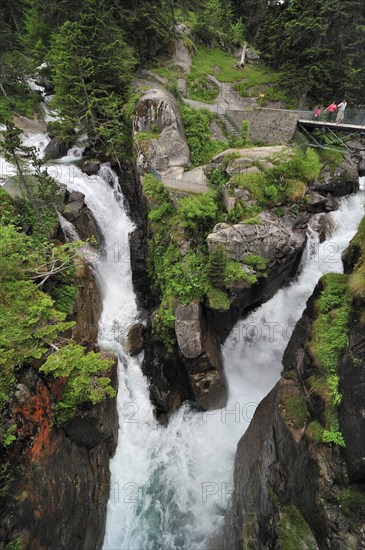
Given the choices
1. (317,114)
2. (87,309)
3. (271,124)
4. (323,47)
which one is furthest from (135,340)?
(323,47)

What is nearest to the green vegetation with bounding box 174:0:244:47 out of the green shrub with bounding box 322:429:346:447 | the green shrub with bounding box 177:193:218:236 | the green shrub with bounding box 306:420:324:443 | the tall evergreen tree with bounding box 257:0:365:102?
the tall evergreen tree with bounding box 257:0:365:102

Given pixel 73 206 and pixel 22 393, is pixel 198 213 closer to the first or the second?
pixel 73 206

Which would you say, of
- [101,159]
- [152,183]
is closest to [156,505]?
[152,183]

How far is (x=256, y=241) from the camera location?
13641 millimetres

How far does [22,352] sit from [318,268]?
14.1 metres

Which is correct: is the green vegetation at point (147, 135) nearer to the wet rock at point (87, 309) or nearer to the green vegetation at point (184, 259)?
the green vegetation at point (184, 259)

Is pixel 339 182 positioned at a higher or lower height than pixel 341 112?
lower

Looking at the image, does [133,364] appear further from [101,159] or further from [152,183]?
[101,159]

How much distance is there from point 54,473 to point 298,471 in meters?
7.39

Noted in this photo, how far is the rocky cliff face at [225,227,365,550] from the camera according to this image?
738cm

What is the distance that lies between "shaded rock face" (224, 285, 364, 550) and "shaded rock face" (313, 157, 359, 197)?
8278 mm

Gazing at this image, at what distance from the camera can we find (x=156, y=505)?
12.0 metres

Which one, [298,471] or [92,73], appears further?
[92,73]

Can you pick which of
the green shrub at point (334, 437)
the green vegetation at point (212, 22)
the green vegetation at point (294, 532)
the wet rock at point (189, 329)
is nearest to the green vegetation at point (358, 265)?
the green shrub at point (334, 437)
